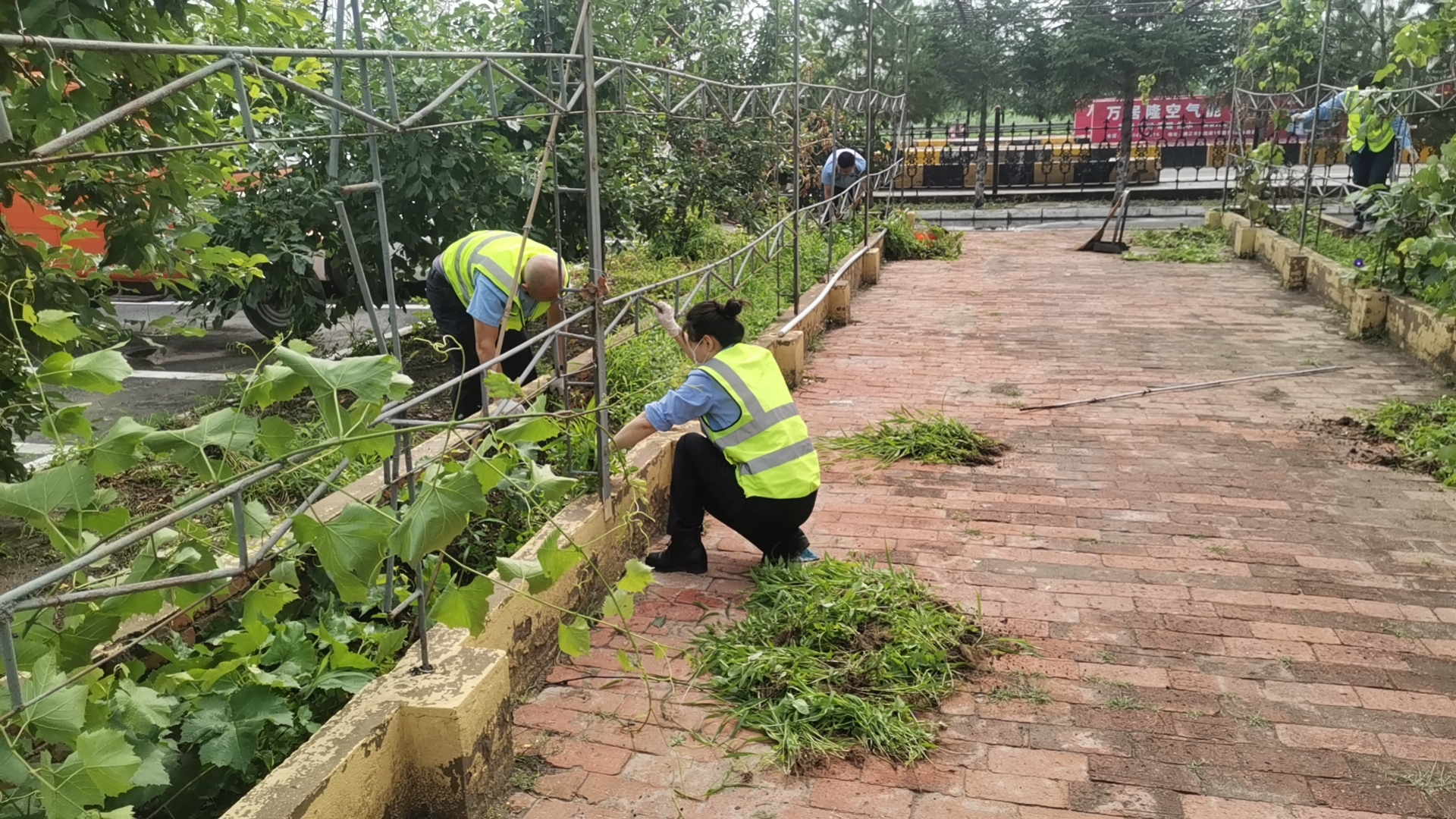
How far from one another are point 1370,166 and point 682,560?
11.8m

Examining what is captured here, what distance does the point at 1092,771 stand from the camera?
3031 mm

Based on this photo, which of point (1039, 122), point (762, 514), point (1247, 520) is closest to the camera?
point (762, 514)

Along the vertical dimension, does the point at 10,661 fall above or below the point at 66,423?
below

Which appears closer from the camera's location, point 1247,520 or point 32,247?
point 32,247

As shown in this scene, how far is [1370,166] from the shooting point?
40.6 ft

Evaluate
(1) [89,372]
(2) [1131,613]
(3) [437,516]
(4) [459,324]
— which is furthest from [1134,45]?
(1) [89,372]

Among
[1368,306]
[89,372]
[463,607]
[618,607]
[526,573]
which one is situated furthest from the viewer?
[1368,306]

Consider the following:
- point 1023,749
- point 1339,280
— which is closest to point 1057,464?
point 1023,749

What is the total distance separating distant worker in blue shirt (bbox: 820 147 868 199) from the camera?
1210 cm

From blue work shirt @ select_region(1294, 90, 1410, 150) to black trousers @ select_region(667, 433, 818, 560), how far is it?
6.45 meters

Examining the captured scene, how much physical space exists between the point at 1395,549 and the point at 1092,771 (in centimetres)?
247

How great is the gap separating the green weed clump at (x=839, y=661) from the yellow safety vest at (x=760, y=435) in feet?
1.24

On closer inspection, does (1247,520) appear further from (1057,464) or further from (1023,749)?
(1023,749)

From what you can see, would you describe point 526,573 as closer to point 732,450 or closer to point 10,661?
point 10,661
